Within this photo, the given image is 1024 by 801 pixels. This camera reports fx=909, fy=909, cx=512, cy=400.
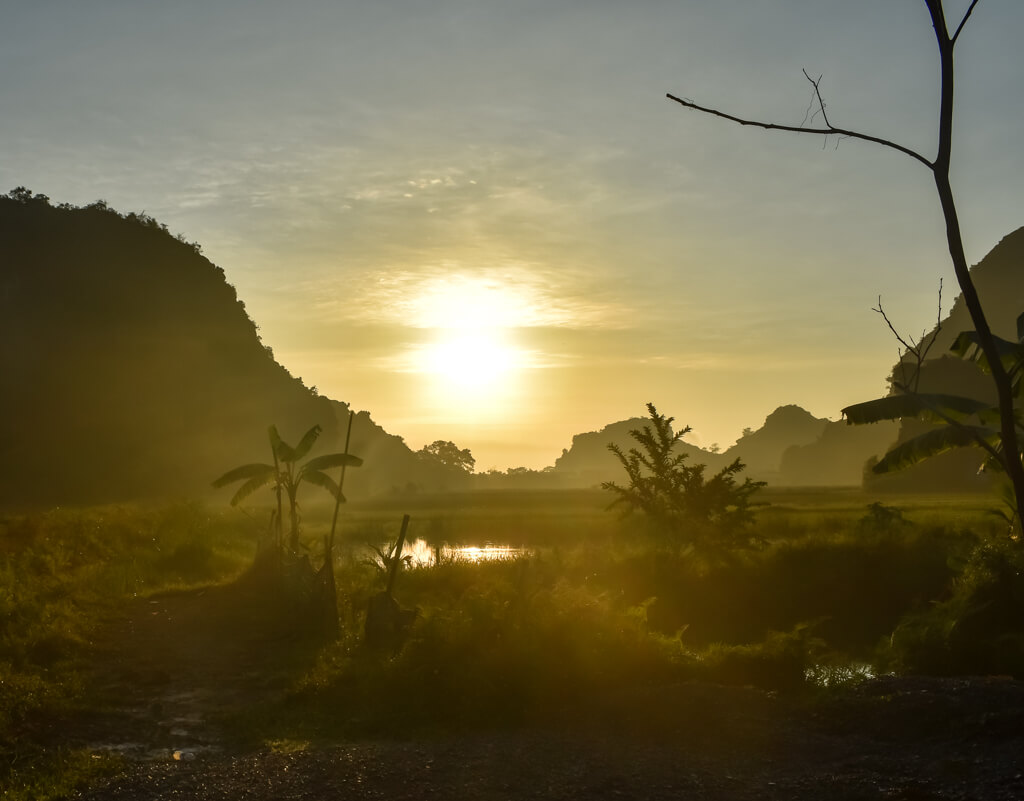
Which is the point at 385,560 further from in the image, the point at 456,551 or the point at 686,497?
the point at 456,551

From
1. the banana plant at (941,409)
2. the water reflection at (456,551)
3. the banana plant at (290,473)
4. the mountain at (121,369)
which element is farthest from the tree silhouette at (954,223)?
the mountain at (121,369)

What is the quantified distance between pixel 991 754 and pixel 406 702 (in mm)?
7188

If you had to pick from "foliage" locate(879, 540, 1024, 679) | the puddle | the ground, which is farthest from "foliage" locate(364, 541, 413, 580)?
"foliage" locate(879, 540, 1024, 679)

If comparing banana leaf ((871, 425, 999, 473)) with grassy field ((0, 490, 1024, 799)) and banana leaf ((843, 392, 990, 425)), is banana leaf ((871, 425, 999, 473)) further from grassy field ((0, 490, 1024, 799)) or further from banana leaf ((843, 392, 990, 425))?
grassy field ((0, 490, 1024, 799))

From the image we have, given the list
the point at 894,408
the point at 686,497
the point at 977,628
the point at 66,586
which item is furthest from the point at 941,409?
the point at 66,586

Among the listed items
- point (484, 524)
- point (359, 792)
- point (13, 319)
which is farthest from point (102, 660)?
point (13, 319)

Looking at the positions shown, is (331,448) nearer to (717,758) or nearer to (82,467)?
(82,467)

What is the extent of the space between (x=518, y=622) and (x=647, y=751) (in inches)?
166

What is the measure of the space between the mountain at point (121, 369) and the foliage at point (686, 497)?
56.8 meters

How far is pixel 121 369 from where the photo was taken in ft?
289

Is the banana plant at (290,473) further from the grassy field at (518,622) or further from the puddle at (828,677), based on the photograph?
the puddle at (828,677)

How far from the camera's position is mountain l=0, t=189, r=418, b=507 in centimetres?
7875

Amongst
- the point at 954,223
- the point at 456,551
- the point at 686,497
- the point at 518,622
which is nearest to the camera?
the point at 954,223

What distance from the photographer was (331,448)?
106625 millimetres
